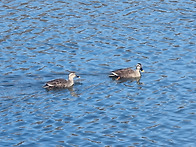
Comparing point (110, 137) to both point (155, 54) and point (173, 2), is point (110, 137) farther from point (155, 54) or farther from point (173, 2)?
point (173, 2)

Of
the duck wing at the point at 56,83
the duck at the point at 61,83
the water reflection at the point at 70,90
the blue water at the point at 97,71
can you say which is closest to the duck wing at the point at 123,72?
the blue water at the point at 97,71

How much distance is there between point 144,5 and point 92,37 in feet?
23.4

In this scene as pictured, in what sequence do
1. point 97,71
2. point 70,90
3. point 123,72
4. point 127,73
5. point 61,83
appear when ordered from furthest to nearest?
point 97,71 < point 127,73 < point 123,72 < point 70,90 < point 61,83

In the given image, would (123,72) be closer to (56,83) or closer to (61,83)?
(61,83)

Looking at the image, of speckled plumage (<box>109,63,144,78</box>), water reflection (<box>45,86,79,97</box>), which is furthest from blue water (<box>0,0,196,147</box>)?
speckled plumage (<box>109,63,144,78</box>)

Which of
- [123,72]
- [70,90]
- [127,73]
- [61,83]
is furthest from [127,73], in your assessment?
[61,83]

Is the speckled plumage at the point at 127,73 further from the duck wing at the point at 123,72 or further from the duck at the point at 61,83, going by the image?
the duck at the point at 61,83

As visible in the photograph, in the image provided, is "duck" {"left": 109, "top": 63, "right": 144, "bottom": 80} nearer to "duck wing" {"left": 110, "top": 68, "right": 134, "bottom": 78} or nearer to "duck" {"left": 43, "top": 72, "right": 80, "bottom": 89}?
"duck wing" {"left": 110, "top": 68, "right": 134, "bottom": 78}

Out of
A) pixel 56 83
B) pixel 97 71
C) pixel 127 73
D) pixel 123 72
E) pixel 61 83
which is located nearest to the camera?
pixel 56 83

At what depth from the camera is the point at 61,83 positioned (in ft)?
97.0

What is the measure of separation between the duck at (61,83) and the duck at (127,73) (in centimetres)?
211

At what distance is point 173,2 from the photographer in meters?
42.6

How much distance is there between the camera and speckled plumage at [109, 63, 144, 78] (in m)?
30.9

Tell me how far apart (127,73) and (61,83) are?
4031 mm
